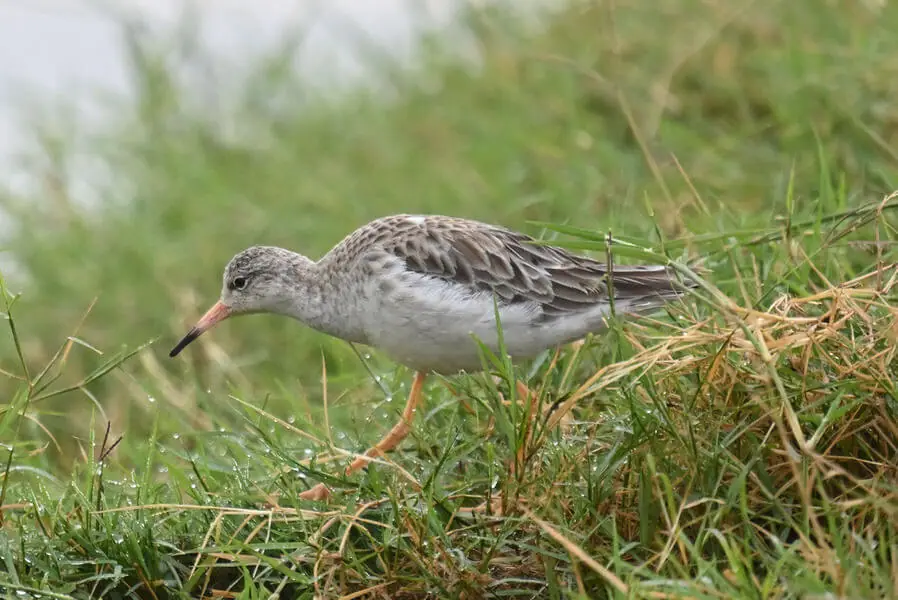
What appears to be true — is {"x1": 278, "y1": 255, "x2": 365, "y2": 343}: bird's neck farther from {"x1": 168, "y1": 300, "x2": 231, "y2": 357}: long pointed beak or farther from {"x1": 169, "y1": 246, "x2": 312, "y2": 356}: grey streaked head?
{"x1": 168, "y1": 300, "x2": 231, "y2": 357}: long pointed beak

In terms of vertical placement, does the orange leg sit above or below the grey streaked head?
below

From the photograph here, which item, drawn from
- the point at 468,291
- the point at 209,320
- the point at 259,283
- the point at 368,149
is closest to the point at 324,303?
the point at 259,283

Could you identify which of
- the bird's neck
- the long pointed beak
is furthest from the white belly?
the long pointed beak

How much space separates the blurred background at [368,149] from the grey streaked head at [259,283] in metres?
0.56

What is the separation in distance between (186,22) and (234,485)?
715 cm

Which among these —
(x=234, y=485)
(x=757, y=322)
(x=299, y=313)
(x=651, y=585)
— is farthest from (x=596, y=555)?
(x=299, y=313)

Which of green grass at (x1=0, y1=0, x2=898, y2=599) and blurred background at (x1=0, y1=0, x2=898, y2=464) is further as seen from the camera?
blurred background at (x1=0, y1=0, x2=898, y2=464)

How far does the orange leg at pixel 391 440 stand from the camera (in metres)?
4.61

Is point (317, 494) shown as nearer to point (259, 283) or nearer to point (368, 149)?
point (259, 283)

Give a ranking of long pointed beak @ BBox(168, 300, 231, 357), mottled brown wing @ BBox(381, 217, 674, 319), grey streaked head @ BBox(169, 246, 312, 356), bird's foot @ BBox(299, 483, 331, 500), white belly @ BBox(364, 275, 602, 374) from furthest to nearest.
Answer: long pointed beak @ BBox(168, 300, 231, 357), grey streaked head @ BBox(169, 246, 312, 356), mottled brown wing @ BBox(381, 217, 674, 319), white belly @ BBox(364, 275, 602, 374), bird's foot @ BBox(299, 483, 331, 500)

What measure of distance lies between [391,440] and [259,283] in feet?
4.59

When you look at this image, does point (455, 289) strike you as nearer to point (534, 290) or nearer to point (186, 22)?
point (534, 290)

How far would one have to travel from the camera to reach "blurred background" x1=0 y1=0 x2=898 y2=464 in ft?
24.8

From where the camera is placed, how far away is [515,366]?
5352 mm
